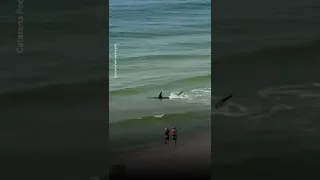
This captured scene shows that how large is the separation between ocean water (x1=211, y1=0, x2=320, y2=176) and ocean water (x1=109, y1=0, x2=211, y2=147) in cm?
19

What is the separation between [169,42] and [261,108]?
698 millimetres

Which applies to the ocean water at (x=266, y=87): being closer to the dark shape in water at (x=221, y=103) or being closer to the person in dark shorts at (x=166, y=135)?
the dark shape in water at (x=221, y=103)

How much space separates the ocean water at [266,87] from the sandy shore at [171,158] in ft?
0.22

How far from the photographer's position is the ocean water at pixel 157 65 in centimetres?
276

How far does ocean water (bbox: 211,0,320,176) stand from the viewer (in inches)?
102

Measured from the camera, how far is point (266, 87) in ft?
9.05

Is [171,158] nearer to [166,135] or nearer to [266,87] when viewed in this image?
[166,135]

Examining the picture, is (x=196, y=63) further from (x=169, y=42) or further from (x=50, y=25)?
(x=50, y=25)

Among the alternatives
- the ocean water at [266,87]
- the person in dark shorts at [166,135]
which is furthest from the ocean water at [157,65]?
the ocean water at [266,87]

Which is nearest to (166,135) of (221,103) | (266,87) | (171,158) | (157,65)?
(171,158)

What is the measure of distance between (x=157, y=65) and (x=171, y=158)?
62cm

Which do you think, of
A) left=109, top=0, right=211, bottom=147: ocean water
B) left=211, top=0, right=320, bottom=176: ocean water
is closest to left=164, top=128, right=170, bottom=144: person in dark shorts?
left=109, top=0, right=211, bottom=147: ocean water

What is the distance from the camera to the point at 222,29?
276 centimetres

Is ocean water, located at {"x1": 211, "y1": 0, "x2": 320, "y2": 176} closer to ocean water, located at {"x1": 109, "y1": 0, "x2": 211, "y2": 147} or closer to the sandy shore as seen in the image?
the sandy shore
